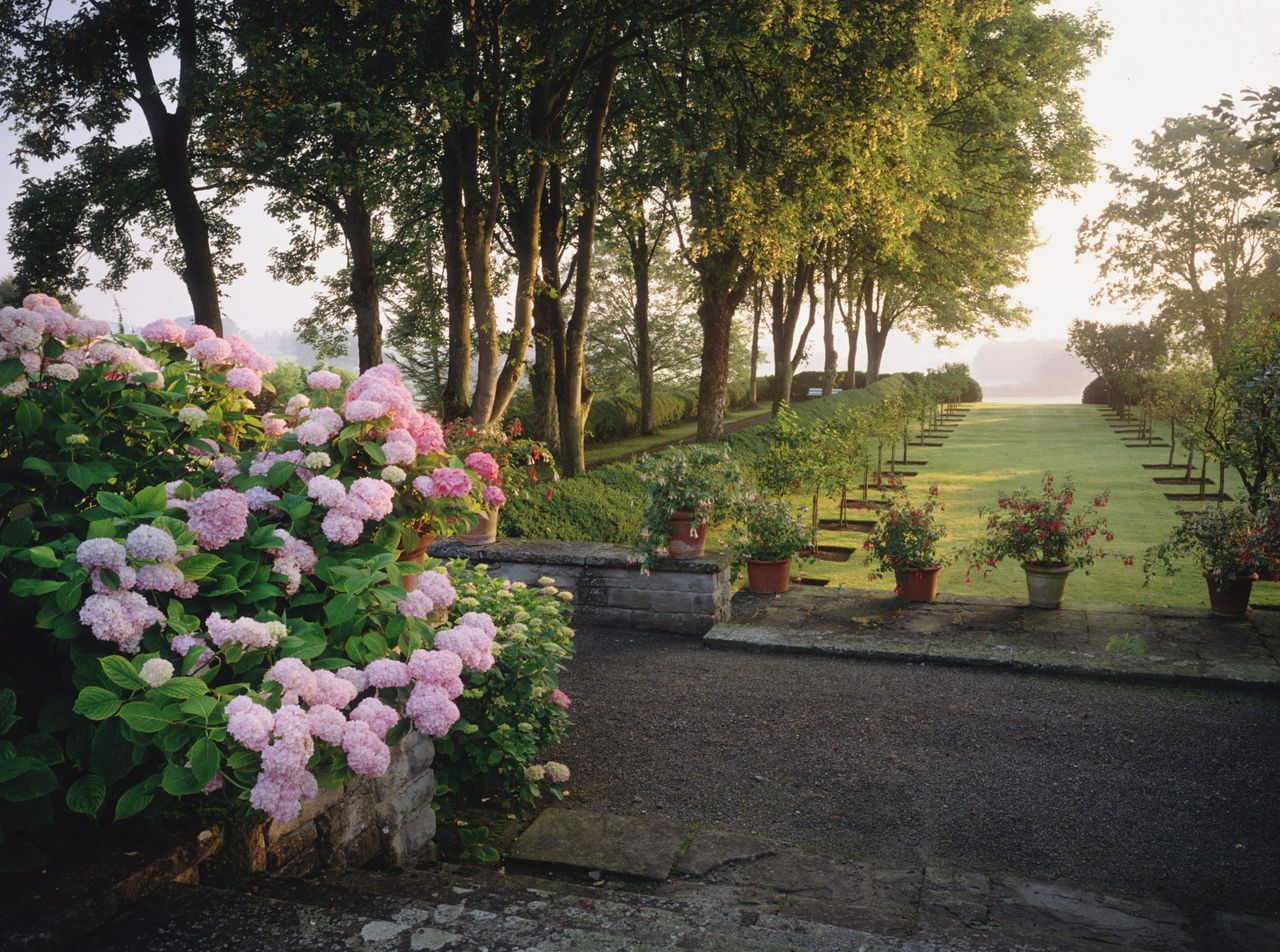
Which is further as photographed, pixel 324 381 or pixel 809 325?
pixel 809 325

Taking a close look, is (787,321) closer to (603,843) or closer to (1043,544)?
(1043,544)

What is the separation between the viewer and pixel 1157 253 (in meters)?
41.5

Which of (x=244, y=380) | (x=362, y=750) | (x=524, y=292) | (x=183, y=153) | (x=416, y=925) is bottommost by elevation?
(x=416, y=925)

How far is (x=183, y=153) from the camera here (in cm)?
1478

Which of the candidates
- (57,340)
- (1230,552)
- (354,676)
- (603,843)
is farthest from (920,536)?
(57,340)

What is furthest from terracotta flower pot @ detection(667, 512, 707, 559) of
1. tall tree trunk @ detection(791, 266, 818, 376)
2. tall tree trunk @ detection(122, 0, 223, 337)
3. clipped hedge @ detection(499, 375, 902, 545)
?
tall tree trunk @ detection(791, 266, 818, 376)

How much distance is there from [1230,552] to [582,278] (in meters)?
9.30

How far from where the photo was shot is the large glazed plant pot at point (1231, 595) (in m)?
7.86

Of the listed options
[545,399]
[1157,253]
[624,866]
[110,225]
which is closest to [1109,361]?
[1157,253]

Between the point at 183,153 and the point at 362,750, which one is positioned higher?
Answer: the point at 183,153

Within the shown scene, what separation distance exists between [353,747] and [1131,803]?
4.01 meters

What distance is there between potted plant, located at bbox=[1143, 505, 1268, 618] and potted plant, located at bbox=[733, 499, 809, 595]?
3.64 metres

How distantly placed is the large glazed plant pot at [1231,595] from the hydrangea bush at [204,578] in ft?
23.0

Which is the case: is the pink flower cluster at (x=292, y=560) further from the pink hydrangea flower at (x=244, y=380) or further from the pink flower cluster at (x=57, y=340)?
the pink flower cluster at (x=57, y=340)
